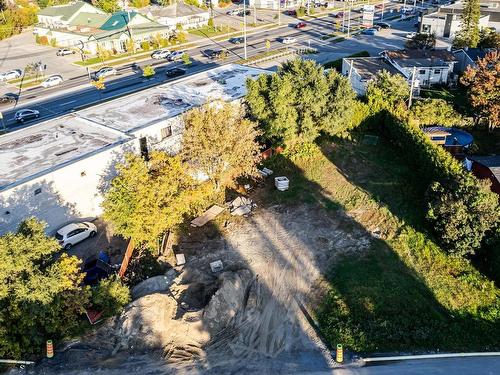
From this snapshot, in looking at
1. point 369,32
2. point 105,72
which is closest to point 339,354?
point 105,72

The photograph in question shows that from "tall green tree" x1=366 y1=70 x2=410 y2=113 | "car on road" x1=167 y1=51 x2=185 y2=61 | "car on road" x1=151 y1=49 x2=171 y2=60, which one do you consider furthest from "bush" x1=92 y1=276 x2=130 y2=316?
"car on road" x1=151 y1=49 x2=171 y2=60

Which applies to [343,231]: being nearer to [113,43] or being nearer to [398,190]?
[398,190]

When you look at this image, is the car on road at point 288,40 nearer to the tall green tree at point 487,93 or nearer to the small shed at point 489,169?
the tall green tree at point 487,93

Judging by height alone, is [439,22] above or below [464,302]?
above

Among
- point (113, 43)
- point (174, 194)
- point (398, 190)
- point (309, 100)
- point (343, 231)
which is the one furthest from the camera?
point (113, 43)

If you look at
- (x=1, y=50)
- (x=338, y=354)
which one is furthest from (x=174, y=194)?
(x=1, y=50)

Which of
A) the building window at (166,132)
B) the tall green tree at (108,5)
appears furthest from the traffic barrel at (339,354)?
the tall green tree at (108,5)

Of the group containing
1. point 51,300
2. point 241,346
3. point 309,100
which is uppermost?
point 309,100
